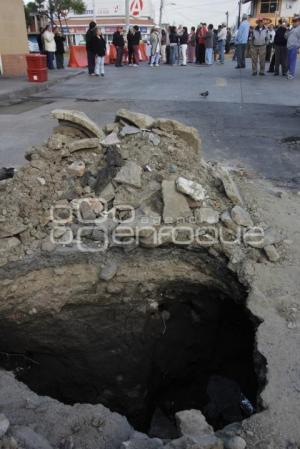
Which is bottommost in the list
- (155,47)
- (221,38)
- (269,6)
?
(155,47)

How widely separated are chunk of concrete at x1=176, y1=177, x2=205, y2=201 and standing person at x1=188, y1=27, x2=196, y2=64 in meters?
19.3

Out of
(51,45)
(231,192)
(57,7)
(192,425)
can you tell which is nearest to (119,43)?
(51,45)

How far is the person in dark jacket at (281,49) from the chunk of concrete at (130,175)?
11992 millimetres

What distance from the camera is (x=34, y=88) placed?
12.8 meters

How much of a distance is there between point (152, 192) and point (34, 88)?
10265 mm

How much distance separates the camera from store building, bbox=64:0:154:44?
42938 millimetres

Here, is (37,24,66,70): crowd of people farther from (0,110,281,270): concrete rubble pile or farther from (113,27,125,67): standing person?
(0,110,281,270): concrete rubble pile

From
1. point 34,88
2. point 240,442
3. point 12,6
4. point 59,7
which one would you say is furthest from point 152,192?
point 59,7

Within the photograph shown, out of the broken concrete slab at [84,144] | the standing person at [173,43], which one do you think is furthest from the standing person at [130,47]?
the broken concrete slab at [84,144]

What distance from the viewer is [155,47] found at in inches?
809

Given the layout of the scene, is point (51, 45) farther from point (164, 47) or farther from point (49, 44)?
point (164, 47)

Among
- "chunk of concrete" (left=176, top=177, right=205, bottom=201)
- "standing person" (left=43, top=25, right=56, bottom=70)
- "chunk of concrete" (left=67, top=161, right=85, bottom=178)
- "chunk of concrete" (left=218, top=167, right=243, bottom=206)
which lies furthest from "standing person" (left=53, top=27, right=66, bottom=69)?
"chunk of concrete" (left=176, top=177, right=205, bottom=201)

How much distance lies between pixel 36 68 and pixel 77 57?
7120 millimetres

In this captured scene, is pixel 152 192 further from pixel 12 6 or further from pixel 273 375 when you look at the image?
pixel 12 6
